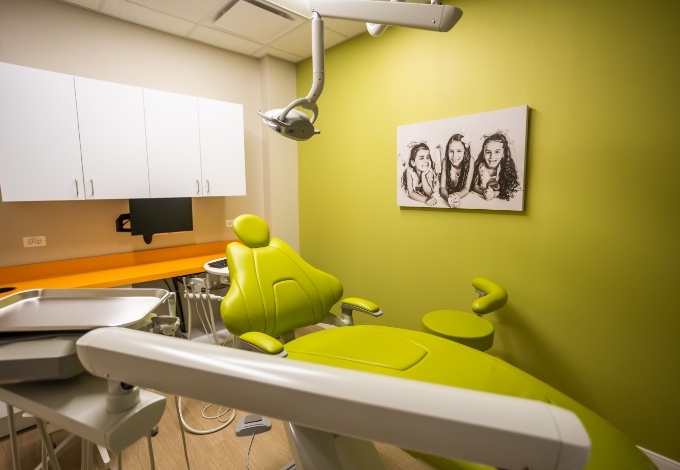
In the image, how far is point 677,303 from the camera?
1.64 metres

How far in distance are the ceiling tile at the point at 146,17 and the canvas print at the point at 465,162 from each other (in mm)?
1997

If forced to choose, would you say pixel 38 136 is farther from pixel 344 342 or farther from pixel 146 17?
pixel 344 342

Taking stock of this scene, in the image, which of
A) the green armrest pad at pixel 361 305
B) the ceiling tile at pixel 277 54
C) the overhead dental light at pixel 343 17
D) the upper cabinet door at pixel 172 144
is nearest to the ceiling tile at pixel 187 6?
the upper cabinet door at pixel 172 144

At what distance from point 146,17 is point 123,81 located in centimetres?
53

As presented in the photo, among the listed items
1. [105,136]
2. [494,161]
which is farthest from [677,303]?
[105,136]

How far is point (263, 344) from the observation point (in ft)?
4.41

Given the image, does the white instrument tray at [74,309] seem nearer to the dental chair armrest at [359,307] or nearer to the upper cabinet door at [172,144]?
the dental chair armrest at [359,307]

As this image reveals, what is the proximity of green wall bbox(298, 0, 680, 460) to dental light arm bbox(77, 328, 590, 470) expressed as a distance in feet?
6.48

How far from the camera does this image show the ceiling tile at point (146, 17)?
247cm

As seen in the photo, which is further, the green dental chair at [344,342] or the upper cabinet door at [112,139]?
the upper cabinet door at [112,139]

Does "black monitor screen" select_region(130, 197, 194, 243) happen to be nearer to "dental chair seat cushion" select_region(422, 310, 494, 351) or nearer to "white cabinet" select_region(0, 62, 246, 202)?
"white cabinet" select_region(0, 62, 246, 202)

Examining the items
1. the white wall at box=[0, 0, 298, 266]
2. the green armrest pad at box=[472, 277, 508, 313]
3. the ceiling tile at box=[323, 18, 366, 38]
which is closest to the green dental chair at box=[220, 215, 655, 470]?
the green armrest pad at box=[472, 277, 508, 313]

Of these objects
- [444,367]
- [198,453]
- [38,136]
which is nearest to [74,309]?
[444,367]

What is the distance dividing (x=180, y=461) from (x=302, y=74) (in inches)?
135
